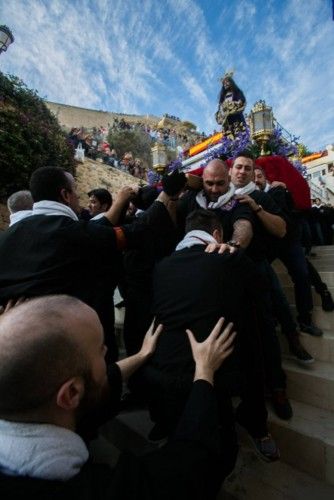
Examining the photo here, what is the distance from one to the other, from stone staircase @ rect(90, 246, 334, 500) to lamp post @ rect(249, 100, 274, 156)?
362 cm

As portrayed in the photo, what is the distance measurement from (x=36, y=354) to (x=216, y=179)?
2.20 metres

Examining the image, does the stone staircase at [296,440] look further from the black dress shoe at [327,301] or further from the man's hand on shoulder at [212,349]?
the man's hand on shoulder at [212,349]

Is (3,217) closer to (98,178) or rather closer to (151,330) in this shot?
(98,178)

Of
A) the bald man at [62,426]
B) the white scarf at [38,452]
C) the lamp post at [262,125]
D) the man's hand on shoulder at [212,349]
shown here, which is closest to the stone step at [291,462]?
the man's hand on shoulder at [212,349]

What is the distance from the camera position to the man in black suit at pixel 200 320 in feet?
4.83

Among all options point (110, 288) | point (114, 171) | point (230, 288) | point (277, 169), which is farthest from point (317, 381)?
point (114, 171)

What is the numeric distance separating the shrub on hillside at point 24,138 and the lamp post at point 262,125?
825 centimetres

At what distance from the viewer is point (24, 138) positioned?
11.1 metres

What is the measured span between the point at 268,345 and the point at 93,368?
159 cm

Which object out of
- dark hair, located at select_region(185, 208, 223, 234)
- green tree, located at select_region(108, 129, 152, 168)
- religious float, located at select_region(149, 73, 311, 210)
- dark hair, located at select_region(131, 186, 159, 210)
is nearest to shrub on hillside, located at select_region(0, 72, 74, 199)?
religious float, located at select_region(149, 73, 311, 210)

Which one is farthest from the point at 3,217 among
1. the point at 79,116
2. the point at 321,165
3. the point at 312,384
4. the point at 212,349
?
the point at 79,116

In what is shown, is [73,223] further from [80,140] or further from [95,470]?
[80,140]

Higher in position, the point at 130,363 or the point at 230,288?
the point at 230,288

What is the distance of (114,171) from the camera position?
1934 centimetres
